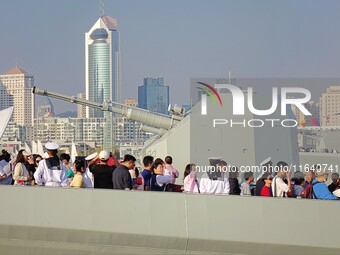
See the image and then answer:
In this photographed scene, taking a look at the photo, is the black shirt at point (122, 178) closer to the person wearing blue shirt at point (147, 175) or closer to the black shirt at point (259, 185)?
the person wearing blue shirt at point (147, 175)

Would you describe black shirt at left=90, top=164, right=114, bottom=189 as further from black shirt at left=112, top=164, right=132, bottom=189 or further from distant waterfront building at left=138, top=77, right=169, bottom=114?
distant waterfront building at left=138, top=77, right=169, bottom=114

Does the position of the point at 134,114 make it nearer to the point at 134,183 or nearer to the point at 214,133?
the point at 134,183

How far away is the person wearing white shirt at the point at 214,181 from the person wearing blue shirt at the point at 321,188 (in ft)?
4.14

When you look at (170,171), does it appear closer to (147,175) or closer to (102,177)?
(147,175)

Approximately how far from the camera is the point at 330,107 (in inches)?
465

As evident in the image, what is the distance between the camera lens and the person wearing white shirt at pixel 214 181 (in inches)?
495

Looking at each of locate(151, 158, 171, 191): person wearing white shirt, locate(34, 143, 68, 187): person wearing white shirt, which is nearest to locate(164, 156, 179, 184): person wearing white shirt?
locate(151, 158, 171, 191): person wearing white shirt

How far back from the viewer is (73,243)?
44.4 feet

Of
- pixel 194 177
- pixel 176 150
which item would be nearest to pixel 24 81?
pixel 176 150

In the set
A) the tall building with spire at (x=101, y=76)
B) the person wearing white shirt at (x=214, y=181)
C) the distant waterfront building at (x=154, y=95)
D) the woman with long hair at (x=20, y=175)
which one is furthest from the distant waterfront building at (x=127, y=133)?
the person wearing white shirt at (x=214, y=181)

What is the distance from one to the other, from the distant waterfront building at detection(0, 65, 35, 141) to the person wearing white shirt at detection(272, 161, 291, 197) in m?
11.0

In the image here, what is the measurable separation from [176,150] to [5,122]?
4212 millimetres

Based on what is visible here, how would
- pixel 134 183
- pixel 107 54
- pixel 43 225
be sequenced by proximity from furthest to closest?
pixel 107 54
pixel 134 183
pixel 43 225

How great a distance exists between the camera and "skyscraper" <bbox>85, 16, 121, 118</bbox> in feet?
109
